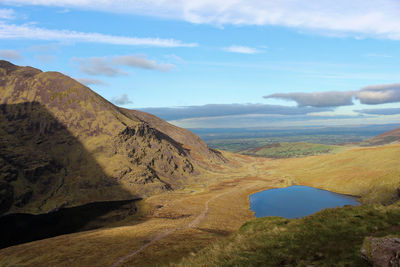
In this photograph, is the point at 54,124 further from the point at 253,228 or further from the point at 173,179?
the point at 253,228

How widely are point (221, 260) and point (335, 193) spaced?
138 meters

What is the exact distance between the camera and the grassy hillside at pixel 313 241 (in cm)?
1773

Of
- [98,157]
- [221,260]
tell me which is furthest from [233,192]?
[221,260]

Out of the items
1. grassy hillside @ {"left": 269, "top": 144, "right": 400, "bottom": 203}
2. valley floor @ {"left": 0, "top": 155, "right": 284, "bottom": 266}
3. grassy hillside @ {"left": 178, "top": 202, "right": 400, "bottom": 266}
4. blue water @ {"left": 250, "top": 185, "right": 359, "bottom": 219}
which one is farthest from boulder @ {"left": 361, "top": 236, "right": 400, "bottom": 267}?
blue water @ {"left": 250, "top": 185, "right": 359, "bottom": 219}

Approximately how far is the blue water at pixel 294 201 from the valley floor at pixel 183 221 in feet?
20.7

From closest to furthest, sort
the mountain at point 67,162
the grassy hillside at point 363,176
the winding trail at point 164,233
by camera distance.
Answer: the winding trail at point 164,233
the grassy hillside at point 363,176
the mountain at point 67,162

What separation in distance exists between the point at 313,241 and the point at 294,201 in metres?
114

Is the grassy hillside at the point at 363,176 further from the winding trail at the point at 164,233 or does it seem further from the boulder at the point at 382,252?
the boulder at the point at 382,252

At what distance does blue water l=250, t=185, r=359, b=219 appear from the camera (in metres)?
106

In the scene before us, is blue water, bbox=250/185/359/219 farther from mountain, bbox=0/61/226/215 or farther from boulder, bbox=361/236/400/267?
boulder, bbox=361/236/400/267

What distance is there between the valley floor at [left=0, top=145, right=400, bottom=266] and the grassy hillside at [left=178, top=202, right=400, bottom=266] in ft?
19.8

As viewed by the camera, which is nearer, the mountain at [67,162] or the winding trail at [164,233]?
the winding trail at [164,233]

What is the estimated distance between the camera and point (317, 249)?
759 inches

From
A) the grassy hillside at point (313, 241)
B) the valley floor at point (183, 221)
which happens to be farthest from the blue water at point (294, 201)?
the grassy hillside at point (313, 241)
